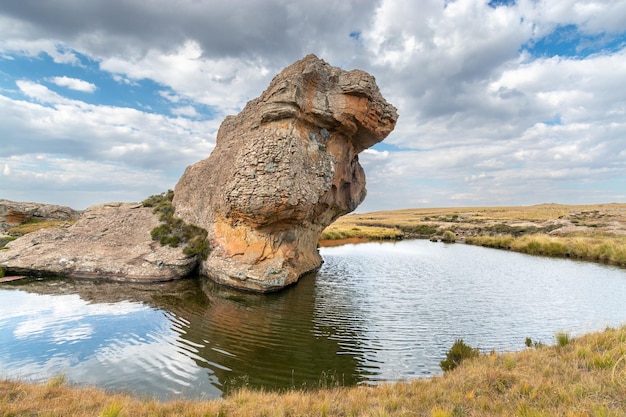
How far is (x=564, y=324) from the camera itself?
48.2 feet

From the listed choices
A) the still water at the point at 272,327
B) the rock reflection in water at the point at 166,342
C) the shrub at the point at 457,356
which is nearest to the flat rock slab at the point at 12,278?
the still water at the point at 272,327

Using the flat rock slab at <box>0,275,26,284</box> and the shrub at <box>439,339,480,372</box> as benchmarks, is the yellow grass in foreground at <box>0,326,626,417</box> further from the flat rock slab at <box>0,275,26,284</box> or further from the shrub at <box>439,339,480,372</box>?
the flat rock slab at <box>0,275,26,284</box>

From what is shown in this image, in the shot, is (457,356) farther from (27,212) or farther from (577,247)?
(27,212)

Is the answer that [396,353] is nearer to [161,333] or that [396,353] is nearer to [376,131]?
[161,333]

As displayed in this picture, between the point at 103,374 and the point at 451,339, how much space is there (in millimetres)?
12053

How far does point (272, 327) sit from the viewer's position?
44.8 ft

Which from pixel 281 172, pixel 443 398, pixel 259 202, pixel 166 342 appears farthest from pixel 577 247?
pixel 166 342

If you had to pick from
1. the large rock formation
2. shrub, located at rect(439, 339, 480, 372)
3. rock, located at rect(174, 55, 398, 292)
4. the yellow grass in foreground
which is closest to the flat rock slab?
the large rock formation

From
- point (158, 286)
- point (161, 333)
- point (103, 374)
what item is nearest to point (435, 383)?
point (103, 374)

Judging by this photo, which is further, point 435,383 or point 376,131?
point 376,131

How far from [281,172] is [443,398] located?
15893 mm

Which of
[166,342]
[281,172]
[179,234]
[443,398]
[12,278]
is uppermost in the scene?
[281,172]

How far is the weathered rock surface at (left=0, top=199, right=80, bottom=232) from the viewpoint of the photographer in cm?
3881

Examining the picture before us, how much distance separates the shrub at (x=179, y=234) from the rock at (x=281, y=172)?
652 millimetres
